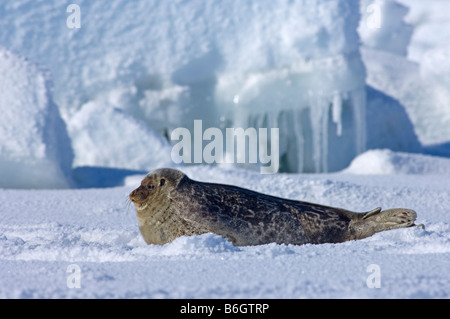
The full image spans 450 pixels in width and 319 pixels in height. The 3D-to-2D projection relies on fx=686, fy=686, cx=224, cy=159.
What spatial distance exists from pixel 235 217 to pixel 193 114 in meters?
5.41

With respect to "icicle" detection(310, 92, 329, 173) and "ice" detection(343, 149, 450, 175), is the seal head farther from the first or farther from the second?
"icicle" detection(310, 92, 329, 173)

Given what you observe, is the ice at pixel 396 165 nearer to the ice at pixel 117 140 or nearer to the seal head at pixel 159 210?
the ice at pixel 117 140

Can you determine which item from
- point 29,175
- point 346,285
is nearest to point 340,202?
point 346,285

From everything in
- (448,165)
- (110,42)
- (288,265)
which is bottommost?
(448,165)

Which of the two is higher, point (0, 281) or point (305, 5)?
point (305, 5)

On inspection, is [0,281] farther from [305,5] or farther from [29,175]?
[305,5]

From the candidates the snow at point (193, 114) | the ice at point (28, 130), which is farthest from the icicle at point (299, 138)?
the ice at point (28, 130)

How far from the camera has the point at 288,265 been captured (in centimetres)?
231

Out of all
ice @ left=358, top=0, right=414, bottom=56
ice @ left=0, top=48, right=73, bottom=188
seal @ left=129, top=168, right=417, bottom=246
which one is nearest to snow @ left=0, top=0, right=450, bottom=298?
ice @ left=0, top=48, right=73, bottom=188

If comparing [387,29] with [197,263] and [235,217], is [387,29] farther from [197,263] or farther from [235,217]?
[197,263]

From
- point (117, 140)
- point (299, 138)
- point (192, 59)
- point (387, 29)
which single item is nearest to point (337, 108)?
point (299, 138)

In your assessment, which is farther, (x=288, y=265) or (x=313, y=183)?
(x=313, y=183)

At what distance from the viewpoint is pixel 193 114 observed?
327 inches
